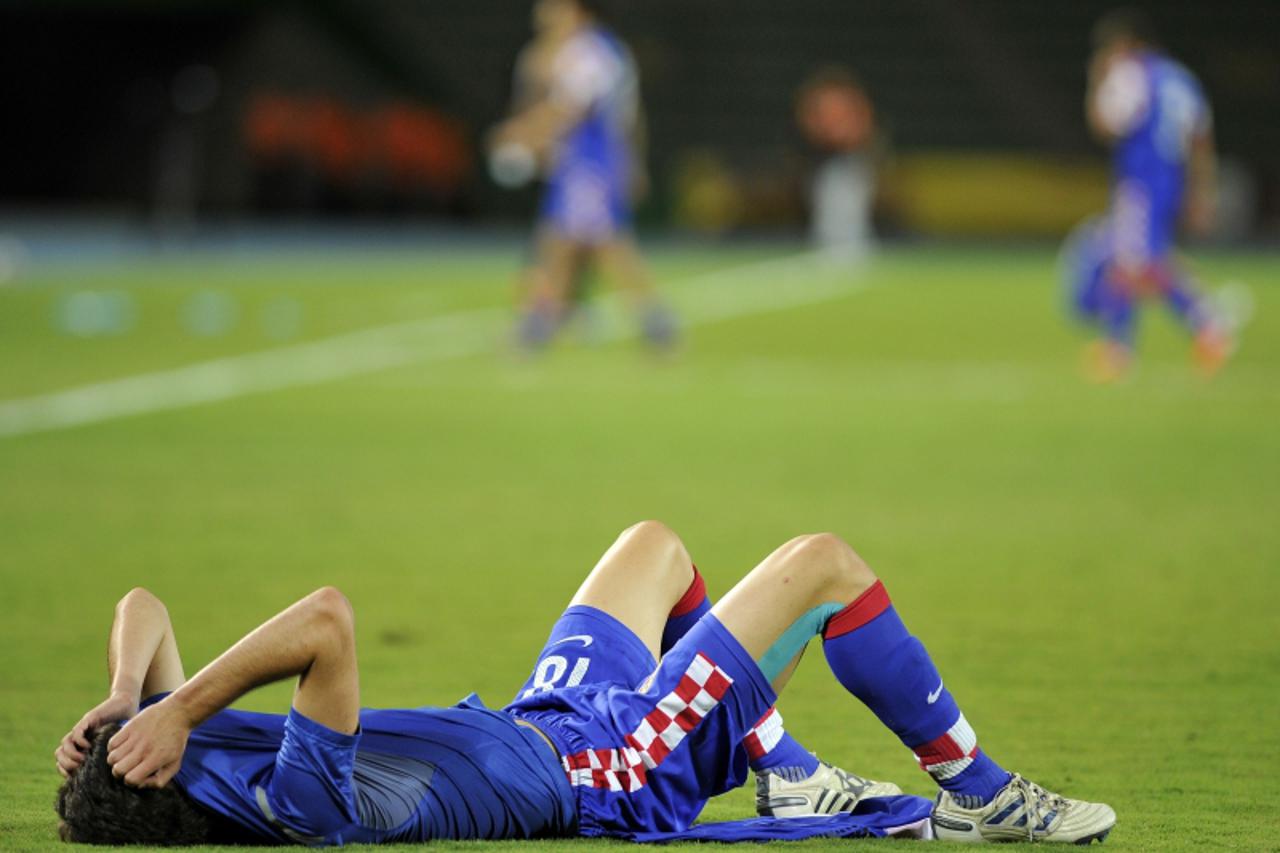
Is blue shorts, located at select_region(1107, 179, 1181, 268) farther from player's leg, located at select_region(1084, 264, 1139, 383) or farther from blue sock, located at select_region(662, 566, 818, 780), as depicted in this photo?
blue sock, located at select_region(662, 566, 818, 780)

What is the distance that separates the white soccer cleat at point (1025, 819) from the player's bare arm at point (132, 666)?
1685 mm

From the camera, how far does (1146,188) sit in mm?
15953

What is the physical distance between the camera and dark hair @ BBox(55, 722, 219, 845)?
4.33 m

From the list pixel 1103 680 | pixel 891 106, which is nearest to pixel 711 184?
pixel 891 106

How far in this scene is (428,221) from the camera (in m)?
35.1

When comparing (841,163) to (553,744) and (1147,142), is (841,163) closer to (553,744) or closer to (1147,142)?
(1147,142)

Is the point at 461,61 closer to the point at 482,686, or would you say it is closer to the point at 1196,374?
the point at 1196,374

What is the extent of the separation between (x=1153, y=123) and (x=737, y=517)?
24.2 ft

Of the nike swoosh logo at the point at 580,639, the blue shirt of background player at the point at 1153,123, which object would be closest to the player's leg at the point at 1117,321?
the blue shirt of background player at the point at 1153,123

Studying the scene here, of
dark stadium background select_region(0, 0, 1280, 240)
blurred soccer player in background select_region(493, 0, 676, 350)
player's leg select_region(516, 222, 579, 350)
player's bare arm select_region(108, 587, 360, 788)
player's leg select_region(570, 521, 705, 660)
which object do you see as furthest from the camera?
dark stadium background select_region(0, 0, 1280, 240)

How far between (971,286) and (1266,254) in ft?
28.0

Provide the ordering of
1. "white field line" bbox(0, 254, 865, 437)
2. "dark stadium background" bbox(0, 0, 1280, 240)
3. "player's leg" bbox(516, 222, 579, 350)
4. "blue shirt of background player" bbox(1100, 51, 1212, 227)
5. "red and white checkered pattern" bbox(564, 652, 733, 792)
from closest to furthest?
"red and white checkered pattern" bbox(564, 652, 733, 792), "white field line" bbox(0, 254, 865, 437), "blue shirt of background player" bbox(1100, 51, 1212, 227), "player's leg" bbox(516, 222, 579, 350), "dark stadium background" bbox(0, 0, 1280, 240)

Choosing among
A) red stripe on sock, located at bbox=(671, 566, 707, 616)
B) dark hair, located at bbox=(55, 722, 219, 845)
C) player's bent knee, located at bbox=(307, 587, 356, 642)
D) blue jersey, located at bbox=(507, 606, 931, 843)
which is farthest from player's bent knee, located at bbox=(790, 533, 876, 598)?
dark hair, located at bbox=(55, 722, 219, 845)

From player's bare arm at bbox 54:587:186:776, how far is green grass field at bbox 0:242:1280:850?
313 mm
